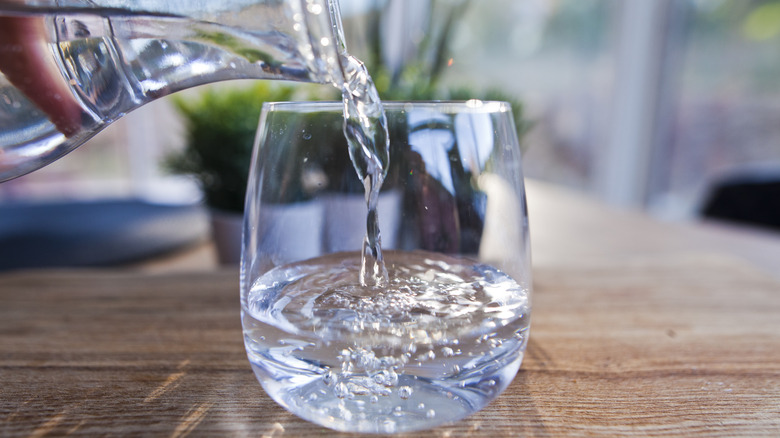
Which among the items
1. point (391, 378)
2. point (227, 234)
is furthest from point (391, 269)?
point (227, 234)

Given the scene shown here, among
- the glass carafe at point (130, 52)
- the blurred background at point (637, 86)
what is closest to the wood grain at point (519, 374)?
the glass carafe at point (130, 52)

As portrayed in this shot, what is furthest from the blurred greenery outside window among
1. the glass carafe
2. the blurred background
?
the glass carafe

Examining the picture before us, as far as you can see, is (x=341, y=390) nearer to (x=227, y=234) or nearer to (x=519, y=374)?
(x=519, y=374)

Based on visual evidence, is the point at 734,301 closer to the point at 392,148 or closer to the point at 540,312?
the point at 540,312

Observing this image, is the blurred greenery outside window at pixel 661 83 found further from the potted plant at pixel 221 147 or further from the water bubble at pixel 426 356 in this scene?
the water bubble at pixel 426 356

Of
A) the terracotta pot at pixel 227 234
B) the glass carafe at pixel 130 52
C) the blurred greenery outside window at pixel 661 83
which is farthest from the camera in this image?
the blurred greenery outside window at pixel 661 83

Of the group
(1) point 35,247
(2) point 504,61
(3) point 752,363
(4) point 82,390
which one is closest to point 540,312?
(3) point 752,363
